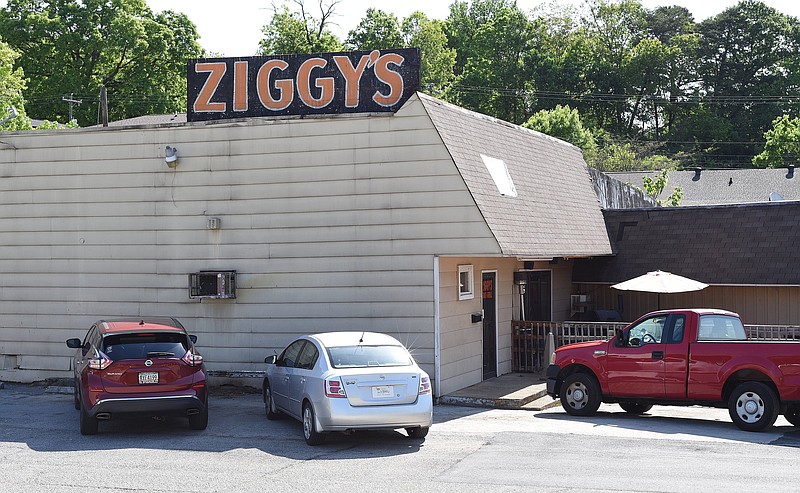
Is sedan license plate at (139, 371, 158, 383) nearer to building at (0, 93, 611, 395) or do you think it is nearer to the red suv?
the red suv

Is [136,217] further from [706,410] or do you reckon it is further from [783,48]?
[783,48]

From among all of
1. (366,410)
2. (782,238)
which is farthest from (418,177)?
(782,238)

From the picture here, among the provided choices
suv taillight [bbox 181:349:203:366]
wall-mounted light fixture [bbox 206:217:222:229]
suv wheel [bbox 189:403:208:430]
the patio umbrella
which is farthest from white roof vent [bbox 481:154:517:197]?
suv wheel [bbox 189:403:208:430]

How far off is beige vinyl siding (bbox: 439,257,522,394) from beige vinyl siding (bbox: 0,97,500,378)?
0.44 metres

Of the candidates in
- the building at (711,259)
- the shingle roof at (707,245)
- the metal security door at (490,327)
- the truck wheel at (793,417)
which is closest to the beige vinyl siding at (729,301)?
the building at (711,259)

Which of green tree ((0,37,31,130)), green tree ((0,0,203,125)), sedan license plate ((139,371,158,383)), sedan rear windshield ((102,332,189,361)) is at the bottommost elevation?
sedan license plate ((139,371,158,383))

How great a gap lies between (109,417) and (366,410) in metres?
3.91

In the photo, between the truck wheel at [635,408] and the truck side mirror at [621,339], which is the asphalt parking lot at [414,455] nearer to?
the truck wheel at [635,408]

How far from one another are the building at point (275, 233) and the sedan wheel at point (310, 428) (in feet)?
13.7

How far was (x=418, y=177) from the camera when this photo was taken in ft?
56.4

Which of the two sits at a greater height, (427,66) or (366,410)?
(427,66)

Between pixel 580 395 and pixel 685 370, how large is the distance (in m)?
1.89

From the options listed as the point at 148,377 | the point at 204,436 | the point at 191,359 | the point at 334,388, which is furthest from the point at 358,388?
the point at 148,377

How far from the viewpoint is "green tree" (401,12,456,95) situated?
7650cm
